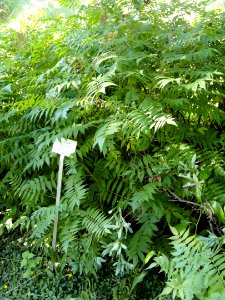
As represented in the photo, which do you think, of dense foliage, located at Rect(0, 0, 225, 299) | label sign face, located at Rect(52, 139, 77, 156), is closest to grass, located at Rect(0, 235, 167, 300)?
dense foliage, located at Rect(0, 0, 225, 299)

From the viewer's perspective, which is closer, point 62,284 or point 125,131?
point 125,131

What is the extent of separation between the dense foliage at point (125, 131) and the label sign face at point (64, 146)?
0.14ft

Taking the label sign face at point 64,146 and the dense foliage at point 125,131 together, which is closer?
the dense foliage at point 125,131

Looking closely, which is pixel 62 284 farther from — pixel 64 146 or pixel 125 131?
pixel 125 131

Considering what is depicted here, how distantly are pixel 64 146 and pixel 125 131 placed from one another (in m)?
0.50

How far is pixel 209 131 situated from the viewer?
98.3 inches

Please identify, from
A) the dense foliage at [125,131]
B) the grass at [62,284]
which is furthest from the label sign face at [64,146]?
the grass at [62,284]

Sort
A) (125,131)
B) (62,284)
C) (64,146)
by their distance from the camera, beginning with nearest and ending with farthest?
1. (125,131)
2. (64,146)
3. (62,284)

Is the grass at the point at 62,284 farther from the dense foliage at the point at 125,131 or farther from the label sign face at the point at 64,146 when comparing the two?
the label sign face at the point at 64,146

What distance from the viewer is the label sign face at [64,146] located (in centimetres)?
230

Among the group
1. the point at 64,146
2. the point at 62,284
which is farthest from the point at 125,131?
the point at 62,284

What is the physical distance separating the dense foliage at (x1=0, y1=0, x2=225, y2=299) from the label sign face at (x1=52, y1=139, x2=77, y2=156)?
0.14 feet

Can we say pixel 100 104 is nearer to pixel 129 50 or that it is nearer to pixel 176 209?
pixel 129 50

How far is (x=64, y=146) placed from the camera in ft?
7.61
